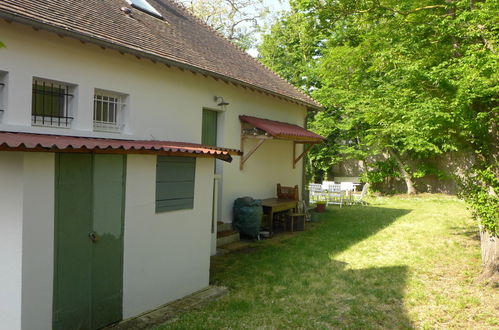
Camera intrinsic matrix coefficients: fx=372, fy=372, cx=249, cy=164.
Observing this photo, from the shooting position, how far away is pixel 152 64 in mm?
7730

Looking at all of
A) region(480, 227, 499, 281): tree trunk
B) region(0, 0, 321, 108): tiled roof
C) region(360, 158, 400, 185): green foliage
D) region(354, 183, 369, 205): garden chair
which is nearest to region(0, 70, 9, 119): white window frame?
region(0, 0, 321, 108): tiled roof

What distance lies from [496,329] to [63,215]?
18.7 ft

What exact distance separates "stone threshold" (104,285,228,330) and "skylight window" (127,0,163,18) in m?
7.10

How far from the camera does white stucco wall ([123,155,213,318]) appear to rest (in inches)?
197

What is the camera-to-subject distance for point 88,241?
446cm

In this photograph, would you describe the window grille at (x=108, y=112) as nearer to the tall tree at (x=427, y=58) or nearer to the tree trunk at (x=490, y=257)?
the tall tree at (x=427, y=58)

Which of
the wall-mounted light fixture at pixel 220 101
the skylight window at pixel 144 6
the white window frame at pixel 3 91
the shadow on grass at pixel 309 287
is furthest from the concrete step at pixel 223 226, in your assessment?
the skylight window at pixel 144 6

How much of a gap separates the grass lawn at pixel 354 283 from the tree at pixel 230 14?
18596mm

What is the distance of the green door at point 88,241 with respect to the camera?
13.7 ft

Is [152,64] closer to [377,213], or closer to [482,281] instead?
[482,281]

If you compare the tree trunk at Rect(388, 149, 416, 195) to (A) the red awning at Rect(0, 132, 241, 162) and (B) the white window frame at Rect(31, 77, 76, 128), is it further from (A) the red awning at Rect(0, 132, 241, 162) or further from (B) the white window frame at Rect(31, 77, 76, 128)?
(B) the white window frame at Rect(31, 77, 76, 128)

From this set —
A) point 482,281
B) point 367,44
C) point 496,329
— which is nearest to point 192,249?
point 496,329

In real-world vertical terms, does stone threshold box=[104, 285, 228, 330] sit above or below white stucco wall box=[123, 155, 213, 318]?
below

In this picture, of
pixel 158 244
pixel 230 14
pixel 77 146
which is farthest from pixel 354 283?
pixel 230 14
